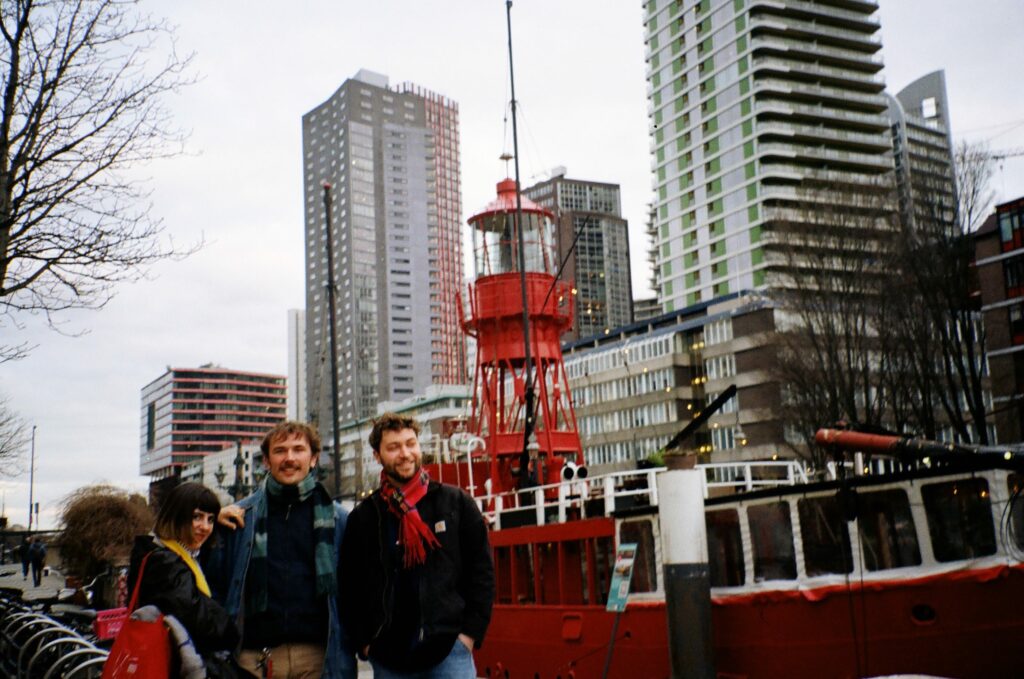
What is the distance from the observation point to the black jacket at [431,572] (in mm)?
5672

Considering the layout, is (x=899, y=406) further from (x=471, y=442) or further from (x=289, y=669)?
(x=289, y=669)

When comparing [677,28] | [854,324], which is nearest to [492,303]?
[854,324]

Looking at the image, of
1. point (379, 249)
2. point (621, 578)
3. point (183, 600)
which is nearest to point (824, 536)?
point (621, 578)

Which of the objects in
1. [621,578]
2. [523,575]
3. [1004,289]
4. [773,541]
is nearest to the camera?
[773,541]

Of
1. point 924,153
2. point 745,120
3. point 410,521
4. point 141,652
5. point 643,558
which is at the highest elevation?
point 924,153

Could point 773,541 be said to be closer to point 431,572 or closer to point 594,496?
point 594,496

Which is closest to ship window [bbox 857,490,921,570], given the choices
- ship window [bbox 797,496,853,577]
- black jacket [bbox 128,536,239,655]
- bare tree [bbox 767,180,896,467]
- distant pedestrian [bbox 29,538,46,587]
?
ship window [bbox 797,496,853,577]

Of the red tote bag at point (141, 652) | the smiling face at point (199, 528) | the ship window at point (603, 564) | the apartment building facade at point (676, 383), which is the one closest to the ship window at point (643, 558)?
the ship window at point (603, 564)

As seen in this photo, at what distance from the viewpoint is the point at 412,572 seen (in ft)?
18.8

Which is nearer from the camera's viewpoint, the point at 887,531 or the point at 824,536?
the point at 887,531

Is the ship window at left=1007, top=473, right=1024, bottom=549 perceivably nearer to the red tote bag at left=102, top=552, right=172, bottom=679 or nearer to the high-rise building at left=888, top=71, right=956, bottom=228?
the red tote bag at left=102, top=552, right=172, bottom=679

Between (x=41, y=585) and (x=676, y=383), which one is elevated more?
(x=676, y=383)

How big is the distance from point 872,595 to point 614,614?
4.67m

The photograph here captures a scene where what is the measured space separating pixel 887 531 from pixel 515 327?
49.0 ft
